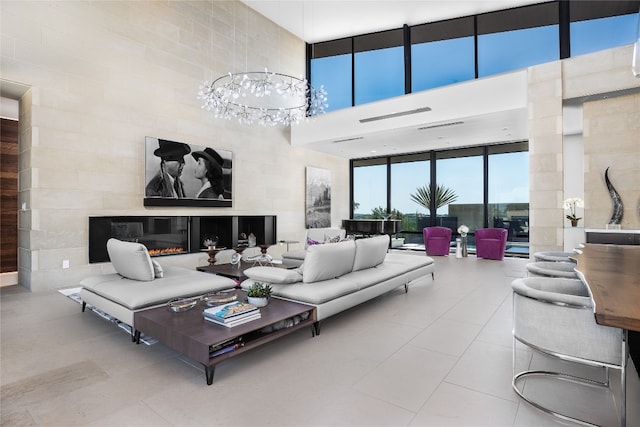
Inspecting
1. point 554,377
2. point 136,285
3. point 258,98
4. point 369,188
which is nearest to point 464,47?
point 369,188

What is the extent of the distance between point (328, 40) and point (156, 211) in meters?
7.30

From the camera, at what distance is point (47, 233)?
16.8 feet

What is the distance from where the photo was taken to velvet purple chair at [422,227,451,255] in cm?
907

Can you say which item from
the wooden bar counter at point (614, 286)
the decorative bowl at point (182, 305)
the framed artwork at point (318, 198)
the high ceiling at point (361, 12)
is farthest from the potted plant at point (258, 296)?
the high ceiling at point (361, 12)


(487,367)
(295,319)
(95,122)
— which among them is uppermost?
(95,122)

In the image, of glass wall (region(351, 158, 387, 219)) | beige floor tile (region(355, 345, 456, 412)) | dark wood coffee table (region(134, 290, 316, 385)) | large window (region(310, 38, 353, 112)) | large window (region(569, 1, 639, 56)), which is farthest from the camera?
glass wall (region(351, 158, 387, 219))

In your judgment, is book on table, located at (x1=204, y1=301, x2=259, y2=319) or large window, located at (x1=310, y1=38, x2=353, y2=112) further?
large window, located at (x1=310, y1=38, x2=353, y2=112)

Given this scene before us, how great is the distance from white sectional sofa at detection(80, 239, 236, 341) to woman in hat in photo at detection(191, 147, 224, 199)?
3354 millimetres

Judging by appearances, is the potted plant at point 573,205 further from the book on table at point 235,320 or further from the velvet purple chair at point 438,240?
the book on table at point 235,320

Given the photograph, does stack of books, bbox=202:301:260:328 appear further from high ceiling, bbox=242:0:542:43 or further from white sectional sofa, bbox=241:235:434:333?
high ceiling, bbox=242:0:542:43

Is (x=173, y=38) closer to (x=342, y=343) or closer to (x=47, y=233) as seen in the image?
(x=47, y=233)

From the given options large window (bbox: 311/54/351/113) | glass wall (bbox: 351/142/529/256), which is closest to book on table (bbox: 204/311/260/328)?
large window (bbox: 311/54/351/113)

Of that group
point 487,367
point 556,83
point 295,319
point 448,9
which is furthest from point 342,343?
point 448,9

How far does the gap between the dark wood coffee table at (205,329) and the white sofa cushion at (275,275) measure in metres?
0.34
